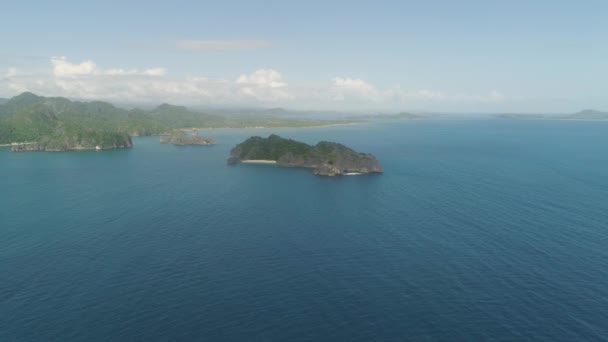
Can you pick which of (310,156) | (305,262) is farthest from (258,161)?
(305,262)

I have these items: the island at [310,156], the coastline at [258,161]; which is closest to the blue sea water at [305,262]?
the island at [310,156]

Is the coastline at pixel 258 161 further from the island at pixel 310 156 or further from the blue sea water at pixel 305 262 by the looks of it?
the blue sea water at pixel 305 262

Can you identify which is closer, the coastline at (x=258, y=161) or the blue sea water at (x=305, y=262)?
the blue sea water at (x=305, y=262)

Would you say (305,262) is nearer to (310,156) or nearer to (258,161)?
(310,156)

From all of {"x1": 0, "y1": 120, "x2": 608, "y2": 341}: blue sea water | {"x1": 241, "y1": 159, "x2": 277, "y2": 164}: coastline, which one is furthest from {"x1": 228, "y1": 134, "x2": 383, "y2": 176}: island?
{"x1": 0, "y1": 120, "x2": 608, "y2": 341}: blue sea water

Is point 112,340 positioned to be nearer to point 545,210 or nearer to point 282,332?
point 282,332

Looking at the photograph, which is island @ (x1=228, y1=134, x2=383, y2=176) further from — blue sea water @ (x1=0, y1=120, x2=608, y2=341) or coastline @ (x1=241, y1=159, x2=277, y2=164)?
blue sea water @ (x1=0, y1=120, x2=608, y2=341)
